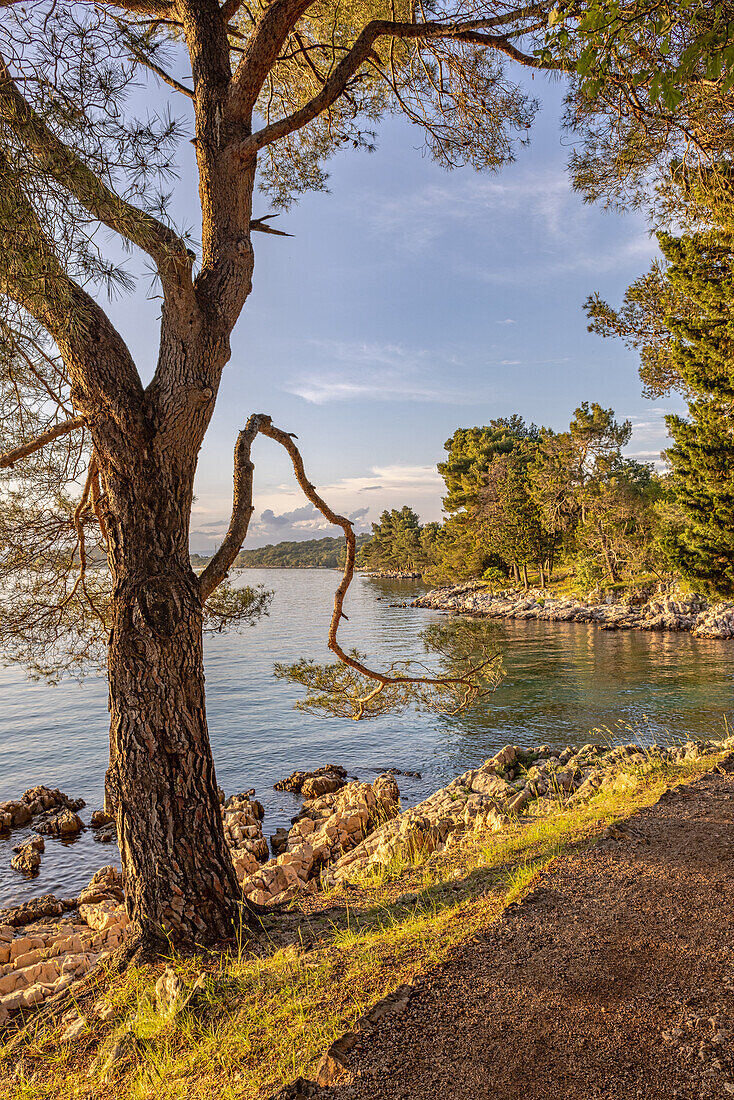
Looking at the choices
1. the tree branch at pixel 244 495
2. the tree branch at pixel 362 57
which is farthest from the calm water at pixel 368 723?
the tree branch at pixel 362 57

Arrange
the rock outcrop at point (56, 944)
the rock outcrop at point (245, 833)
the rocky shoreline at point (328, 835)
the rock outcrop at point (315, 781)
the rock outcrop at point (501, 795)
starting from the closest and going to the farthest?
1. the rock outcrop at point (56, 944)
2. the rocky shoreline at point (328, 835)
3. the rock outcrop at point (501, 795)
4. the rock outcrop at point (245, 833)
5. the rock outcrop at point (315, 781)

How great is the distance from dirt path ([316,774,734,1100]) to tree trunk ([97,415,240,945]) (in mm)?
1429

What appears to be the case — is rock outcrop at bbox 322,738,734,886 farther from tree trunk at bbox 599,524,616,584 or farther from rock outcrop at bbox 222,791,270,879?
tree trunk at bbox 599,524,616,584

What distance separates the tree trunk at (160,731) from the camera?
315 cm

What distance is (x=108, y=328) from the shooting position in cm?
347

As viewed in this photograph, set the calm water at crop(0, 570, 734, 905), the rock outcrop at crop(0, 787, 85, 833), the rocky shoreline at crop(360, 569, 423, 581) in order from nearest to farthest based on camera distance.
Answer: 1. the rock outcrop at crop(0, 787, 85, 833)
2. the calm water at crop(0, 570, 734, 905)
3. the rocky shoreline at crop(360, 569, 423, 581)

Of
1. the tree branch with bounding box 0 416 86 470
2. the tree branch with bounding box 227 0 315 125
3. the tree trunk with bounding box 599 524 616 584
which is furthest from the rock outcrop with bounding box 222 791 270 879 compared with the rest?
the tree trunk with bounding box 599 524 616 584

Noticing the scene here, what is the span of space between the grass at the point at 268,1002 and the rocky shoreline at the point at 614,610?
2265 cm

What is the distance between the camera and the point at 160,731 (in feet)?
10.5

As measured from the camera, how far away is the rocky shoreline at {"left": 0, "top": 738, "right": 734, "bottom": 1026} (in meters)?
5.23

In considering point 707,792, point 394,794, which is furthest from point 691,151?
point 394,794

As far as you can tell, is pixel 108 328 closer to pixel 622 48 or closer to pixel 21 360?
pixel 21 360

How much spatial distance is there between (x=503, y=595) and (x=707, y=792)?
120 ft

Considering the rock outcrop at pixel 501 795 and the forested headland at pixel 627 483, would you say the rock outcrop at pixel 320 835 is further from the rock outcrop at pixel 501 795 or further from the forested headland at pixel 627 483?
the forested headland at pixel 627 483
